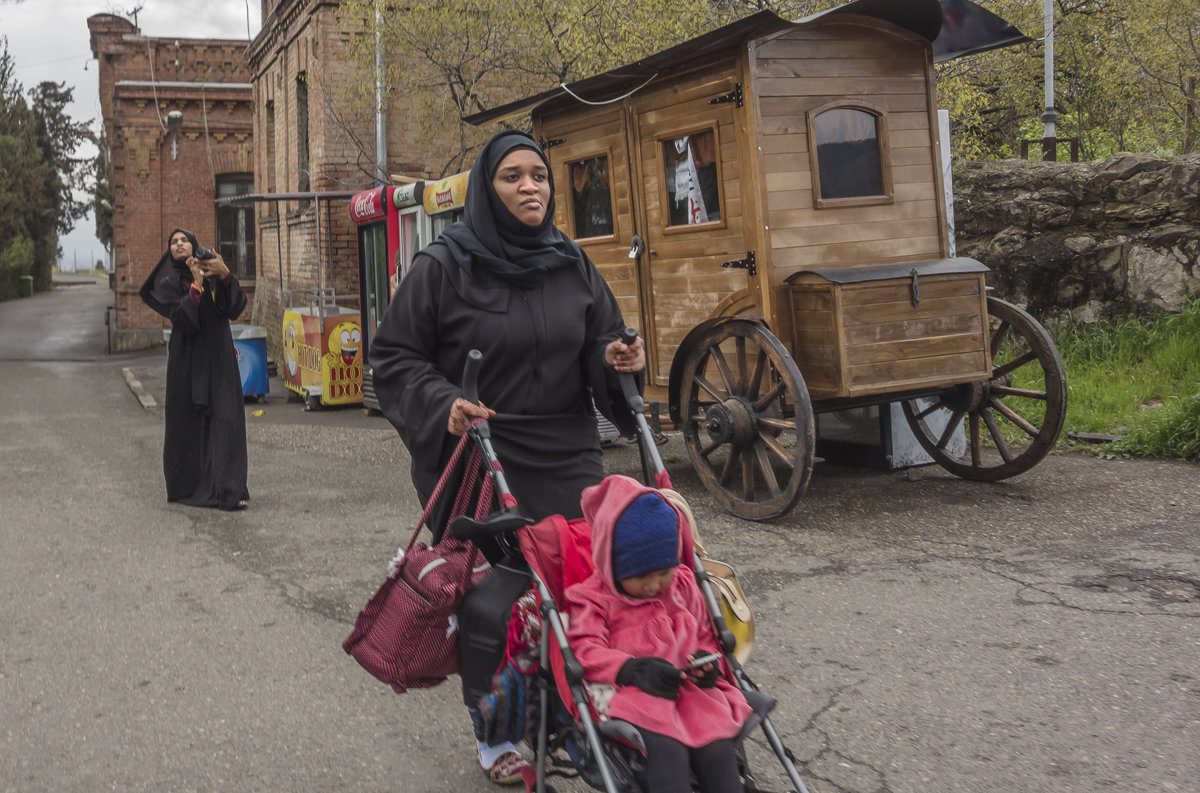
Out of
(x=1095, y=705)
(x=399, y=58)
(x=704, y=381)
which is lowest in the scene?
(x=1095, y=705)

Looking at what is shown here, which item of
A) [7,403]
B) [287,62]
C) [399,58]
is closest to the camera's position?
[7,403]

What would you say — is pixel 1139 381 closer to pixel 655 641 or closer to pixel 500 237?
pixel 500 237

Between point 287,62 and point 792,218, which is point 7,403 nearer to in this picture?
point 287,62

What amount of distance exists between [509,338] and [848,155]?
15.8 feet

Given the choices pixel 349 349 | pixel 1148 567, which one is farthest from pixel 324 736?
pixel 349 349

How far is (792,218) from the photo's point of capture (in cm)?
757

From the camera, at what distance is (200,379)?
8.48m

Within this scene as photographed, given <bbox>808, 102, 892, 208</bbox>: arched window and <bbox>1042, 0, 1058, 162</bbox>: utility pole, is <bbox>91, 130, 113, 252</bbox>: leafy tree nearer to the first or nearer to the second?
<bbox>1042, 0, 1058, 162</bbox>: utility pole

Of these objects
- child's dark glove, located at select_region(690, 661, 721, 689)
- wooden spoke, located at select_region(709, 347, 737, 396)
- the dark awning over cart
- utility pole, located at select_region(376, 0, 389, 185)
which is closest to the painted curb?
utility pole, located at select_region(376, 0, 389, 185)

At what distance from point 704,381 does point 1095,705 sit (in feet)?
13.0

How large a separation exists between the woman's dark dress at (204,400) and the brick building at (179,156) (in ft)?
71.7

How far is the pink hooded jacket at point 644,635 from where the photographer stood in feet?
9.15

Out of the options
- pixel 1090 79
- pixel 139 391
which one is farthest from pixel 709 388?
pixel 1090 79

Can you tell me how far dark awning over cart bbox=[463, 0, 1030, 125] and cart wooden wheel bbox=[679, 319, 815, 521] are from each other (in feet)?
5.73
